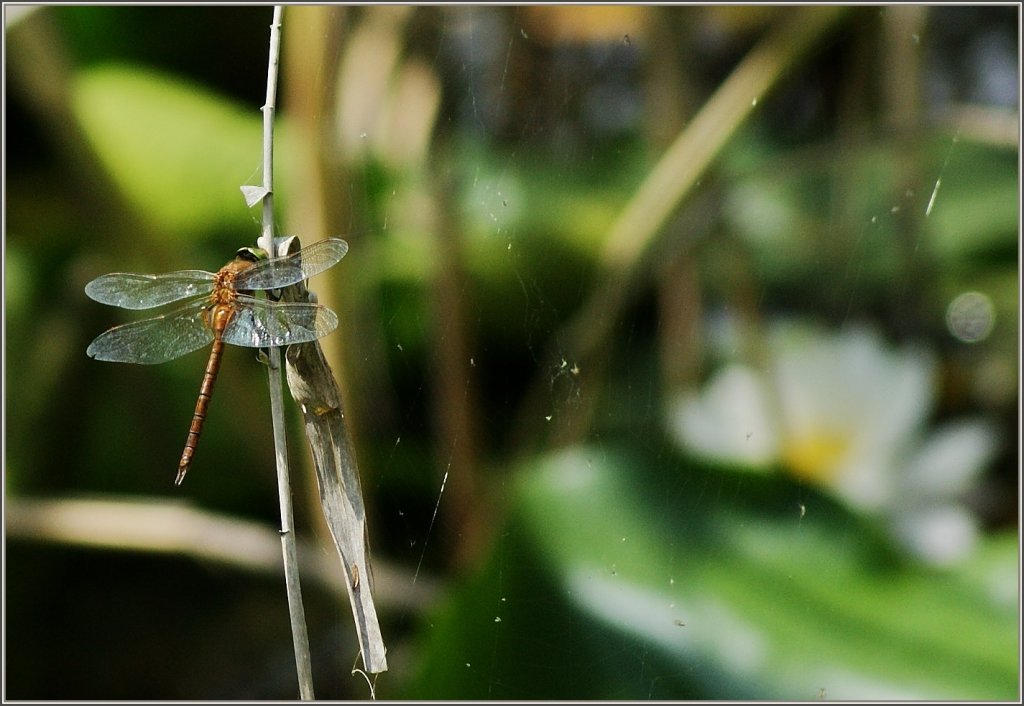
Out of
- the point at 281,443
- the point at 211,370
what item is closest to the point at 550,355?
the point at 211,370

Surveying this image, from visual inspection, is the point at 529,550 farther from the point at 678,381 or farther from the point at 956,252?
the point at 956,252

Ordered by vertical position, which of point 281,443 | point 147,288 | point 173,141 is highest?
point 173,141

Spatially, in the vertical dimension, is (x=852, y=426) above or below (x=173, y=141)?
below

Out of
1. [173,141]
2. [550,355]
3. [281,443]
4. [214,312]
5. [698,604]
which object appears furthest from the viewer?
[173,141]

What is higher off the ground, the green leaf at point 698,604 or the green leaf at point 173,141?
the green leaf at point 173,141

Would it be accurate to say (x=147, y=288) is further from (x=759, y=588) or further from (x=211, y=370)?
(x=759, y=588)

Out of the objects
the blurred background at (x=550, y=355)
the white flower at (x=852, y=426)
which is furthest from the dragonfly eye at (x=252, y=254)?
the white flower at (x=852, y=426)

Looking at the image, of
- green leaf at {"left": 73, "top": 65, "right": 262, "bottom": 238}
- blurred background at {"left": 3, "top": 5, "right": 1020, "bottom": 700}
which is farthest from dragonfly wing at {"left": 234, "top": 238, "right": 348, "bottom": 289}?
green leaf at {"left": 73, "top": 65, "right": 262, "bottom": 238}

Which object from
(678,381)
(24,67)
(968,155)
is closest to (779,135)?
(968,155)

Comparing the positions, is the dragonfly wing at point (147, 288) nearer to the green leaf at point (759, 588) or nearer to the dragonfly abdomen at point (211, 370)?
the dragonfly abdomen at point (211, 370)
